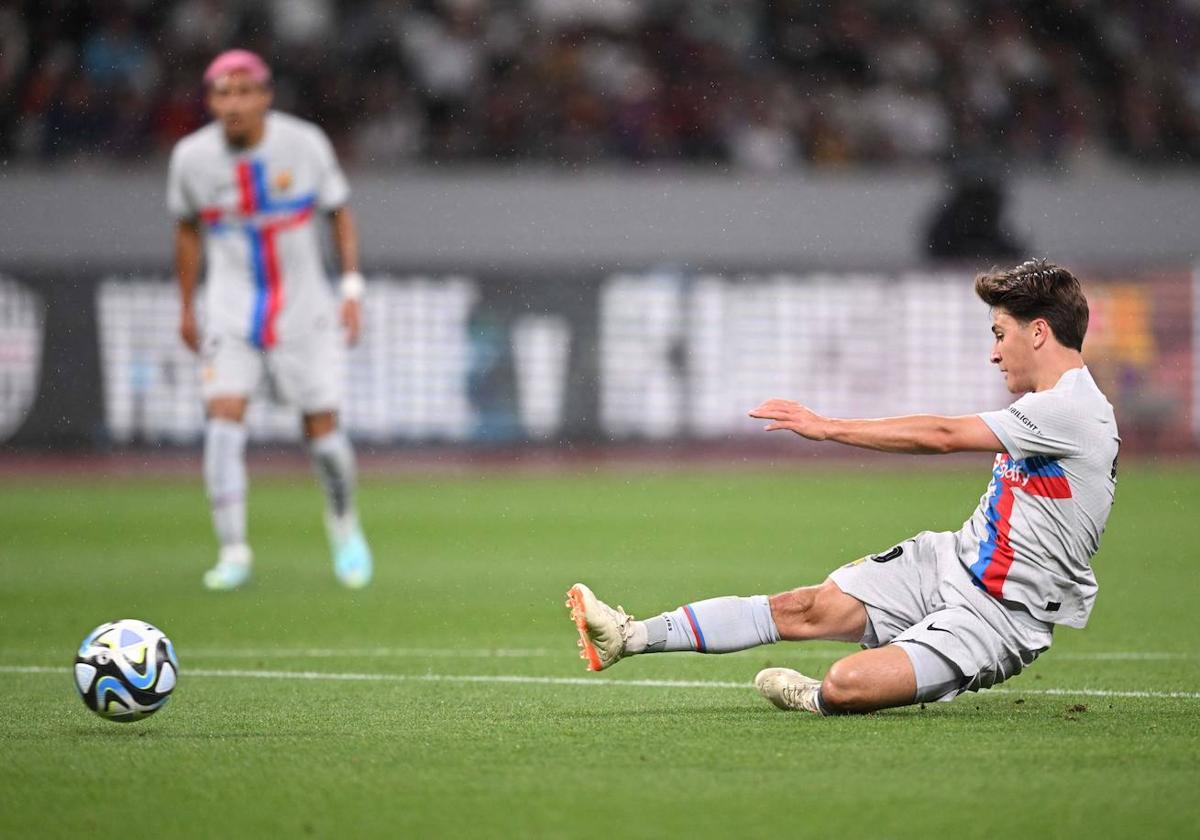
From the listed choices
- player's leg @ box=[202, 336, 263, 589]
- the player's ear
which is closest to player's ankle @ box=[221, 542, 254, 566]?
player's leg @ box=[202, 336, 263, 589]

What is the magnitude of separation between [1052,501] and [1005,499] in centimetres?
14

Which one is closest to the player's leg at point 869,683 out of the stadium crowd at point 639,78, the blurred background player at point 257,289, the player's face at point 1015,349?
the player's face at point 1015,349

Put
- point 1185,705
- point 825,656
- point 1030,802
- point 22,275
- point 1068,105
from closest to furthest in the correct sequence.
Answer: point 1030,802
point 1185,705
point 825,656
point 22,275
point 1068,105

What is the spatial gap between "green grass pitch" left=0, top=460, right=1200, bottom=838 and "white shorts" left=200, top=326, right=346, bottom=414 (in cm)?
101

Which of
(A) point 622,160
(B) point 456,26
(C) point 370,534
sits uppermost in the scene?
(B) point 456,26

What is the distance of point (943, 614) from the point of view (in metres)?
5.34

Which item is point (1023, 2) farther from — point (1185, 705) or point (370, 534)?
point (1185, 705)

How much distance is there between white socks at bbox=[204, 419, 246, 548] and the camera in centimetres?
928

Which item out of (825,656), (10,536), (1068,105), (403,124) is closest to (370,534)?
(10,536)

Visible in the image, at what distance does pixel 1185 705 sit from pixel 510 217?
50.6 ft

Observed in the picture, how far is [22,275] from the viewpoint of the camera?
18.2m

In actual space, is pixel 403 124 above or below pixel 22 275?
above

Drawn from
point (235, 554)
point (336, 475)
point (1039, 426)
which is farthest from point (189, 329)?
point (1039, 426)

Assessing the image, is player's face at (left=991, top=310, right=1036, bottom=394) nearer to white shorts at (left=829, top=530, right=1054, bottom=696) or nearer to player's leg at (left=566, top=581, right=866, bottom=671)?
white shorts at (left=829, top=530, right=1054, bottom=696)
